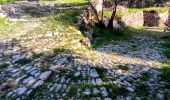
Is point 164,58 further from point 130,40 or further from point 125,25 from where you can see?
point 125,25

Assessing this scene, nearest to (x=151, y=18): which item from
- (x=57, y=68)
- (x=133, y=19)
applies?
(x=133, y=19)

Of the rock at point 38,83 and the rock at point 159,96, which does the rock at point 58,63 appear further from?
the rock at point 159,96

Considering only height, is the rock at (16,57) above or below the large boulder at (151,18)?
above

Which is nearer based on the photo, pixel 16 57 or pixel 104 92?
pixel 104 92

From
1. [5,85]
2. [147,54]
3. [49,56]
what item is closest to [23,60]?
[49,56]

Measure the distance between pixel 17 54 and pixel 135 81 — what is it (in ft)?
18.7

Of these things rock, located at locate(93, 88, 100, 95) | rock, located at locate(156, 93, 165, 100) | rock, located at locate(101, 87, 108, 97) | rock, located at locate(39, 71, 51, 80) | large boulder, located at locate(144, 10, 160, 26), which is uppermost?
rock, located at locate(39, 71, 51, 80)

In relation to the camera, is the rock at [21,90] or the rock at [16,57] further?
the rock at [16,57]

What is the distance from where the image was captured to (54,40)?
62.3 ft

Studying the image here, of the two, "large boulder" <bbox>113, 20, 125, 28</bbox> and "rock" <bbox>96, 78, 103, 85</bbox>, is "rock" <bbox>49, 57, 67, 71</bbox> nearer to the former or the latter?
"rock" <bbox>96, 78, 103, 85</bbox>

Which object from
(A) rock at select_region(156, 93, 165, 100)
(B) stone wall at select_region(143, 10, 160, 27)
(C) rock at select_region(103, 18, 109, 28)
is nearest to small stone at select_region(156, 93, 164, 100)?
(A) rock at select_region(156, 93, 165, 100)

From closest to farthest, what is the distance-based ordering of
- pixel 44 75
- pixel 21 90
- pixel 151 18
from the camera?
pixel 21 90 → pixel 44 75 → pixel 151 18

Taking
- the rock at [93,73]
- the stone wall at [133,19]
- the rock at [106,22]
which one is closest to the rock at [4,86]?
the rock at [93,73]

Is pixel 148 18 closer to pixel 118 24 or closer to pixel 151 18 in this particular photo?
pixel 151 18
